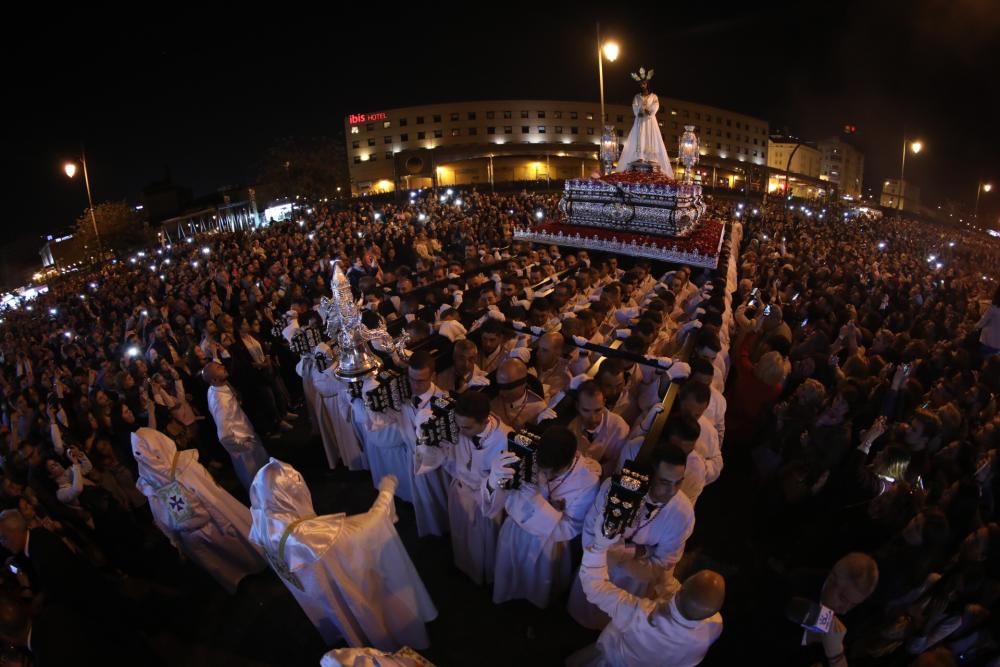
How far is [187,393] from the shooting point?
652 cm

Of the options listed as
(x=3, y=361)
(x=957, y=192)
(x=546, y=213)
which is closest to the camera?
(x=3, y=361)

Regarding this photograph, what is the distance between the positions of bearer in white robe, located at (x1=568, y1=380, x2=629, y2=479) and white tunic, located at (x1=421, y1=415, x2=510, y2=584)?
0.68 metres

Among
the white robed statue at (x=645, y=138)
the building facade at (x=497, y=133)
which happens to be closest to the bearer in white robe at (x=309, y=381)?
the white robed statue at (x=645, y=138)

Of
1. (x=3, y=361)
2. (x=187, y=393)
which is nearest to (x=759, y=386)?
(x=187, y=393)

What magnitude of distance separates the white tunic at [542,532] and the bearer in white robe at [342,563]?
77 centimetres

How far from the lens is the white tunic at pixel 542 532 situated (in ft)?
10.6

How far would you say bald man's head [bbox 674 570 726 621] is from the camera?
209 cm

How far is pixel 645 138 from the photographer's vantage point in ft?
50.4

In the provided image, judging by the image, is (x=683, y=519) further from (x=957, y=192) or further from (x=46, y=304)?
(x=957, y=192)

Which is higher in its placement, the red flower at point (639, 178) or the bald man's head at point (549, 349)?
the red flower at point (639, 178)

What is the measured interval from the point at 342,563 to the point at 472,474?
1176 millimetres

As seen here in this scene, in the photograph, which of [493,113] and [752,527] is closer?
[752,527]

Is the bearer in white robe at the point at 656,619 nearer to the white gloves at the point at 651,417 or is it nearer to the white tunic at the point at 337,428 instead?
the white gloves at the point at 651,417

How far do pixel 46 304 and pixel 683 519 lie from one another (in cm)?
1848
